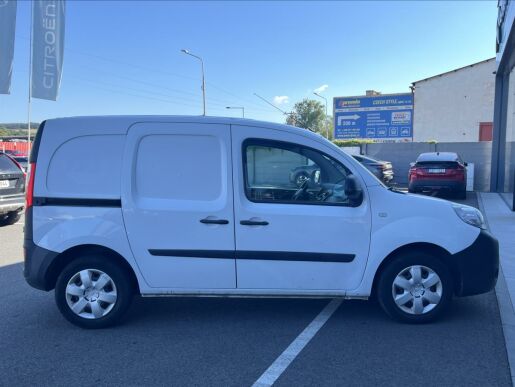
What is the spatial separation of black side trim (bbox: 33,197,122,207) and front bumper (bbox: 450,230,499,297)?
10.5 feet

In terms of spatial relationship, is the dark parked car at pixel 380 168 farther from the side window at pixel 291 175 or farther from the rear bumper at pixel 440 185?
the side window at pixel 291 175

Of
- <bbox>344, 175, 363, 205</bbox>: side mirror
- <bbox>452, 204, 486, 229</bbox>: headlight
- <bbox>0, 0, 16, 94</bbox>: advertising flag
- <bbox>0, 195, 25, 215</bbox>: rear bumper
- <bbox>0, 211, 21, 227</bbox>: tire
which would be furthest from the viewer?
<bbox>0, 0, 16, 94</bbox>: advertising flag

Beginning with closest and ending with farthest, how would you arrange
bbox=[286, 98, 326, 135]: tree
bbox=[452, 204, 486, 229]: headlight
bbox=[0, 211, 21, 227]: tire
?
bbox=[452, 204, 486, 229]: headlight → bbox=[0, 211, 21, 227]: tire → bbox=[286, 98, 326, 135]: tree

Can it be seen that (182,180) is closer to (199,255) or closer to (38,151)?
(199,255)

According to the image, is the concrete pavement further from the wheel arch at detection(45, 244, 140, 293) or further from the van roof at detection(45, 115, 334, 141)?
the wheel arch at detection(45, 244, 140, 293)

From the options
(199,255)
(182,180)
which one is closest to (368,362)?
(199,255)

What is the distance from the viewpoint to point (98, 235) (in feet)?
14.7

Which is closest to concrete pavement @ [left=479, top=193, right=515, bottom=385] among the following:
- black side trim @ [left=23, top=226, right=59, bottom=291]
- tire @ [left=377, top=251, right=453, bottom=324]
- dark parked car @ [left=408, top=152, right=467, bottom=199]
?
tire @ [left=377, top=251, right=453, bottom=324]

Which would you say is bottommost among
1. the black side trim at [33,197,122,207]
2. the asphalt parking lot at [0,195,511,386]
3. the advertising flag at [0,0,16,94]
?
the asphalt parking lot at [0,195,511,386]

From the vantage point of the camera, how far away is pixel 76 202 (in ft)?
14.8

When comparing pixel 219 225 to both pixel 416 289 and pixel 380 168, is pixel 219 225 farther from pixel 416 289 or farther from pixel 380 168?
pixel 380 168

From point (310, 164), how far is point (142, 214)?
1641 millimetres

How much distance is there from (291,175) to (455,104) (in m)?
36.1

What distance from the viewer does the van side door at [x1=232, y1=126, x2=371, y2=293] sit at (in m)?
4.47
